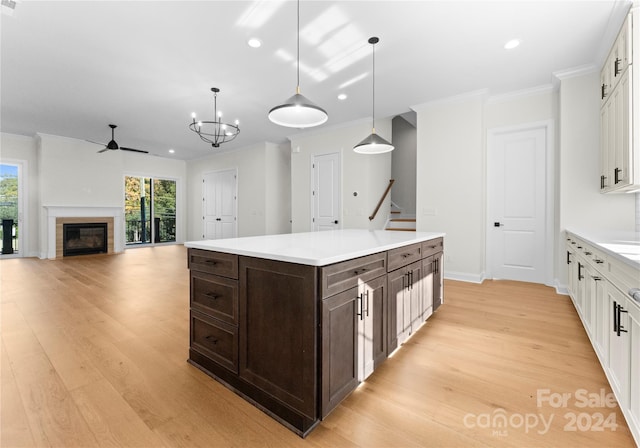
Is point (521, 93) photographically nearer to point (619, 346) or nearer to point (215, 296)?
point (619, 346)

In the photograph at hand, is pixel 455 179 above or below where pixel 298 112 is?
below

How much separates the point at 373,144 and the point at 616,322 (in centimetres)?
231

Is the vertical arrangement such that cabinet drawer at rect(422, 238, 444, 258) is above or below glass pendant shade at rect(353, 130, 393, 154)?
below

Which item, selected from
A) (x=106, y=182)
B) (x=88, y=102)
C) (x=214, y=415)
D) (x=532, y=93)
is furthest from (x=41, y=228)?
(x=532, y=93)

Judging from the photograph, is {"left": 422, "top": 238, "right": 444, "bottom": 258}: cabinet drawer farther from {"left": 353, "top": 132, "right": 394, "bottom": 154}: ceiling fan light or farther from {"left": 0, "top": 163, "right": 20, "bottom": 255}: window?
{"left": 0, "top": 163, "right": 20, "bottom": 255}: window

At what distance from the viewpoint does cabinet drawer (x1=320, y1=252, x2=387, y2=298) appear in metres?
1.42

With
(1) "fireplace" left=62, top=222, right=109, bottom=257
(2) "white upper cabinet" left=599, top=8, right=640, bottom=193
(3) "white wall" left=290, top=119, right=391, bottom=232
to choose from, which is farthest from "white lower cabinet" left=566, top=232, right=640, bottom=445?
(1) "fireplace" left=62, top=222, right=109, bottom=257

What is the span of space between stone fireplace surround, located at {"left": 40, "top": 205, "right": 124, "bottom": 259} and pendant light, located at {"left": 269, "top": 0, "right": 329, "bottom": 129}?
747 centimetres

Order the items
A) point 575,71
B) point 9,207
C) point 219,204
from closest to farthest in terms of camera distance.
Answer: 1. point 575,71
2. point 9,207
3. point 219,204

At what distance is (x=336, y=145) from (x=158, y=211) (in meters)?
6.54

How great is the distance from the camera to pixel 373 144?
308 cm

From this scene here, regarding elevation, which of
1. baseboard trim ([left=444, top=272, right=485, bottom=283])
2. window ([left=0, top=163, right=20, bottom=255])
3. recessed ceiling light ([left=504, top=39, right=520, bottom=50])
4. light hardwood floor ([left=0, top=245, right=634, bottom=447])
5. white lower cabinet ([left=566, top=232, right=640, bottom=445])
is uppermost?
recessed ceiling light ([left=504, top=39, right=520, bottom=50])

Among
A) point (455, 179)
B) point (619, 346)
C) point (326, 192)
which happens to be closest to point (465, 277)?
point (455, 179)

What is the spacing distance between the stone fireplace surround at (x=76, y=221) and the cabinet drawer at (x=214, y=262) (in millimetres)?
7164
